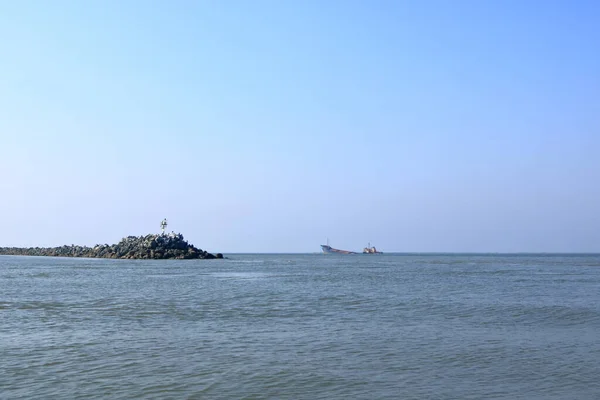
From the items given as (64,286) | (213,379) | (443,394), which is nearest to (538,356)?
(443,394)

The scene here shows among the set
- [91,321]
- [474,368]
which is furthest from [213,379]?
[91,321]

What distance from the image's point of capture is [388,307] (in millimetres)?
25688

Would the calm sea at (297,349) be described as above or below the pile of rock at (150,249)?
below

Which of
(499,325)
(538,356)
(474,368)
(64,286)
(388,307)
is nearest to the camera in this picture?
(474,368)

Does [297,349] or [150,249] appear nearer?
[297,349]

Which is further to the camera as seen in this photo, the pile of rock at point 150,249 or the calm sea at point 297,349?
the pile of rock at point 150,249

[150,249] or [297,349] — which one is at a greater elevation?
[150,249]

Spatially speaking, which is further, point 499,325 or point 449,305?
point 449,305

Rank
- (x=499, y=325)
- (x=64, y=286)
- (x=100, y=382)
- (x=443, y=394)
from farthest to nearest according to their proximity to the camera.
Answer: (x=64, y=286) < (x=499, y=325) < (x=100, y=382) < (x=443, y=394)

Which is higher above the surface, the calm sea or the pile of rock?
the pile of rock

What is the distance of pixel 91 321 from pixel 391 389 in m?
12.7

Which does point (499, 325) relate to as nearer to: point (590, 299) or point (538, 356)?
point (538, 356)

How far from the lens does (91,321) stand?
20.5m

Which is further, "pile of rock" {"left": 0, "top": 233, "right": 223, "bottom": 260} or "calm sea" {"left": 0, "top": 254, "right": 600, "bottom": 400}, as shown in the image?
"pile of rock" {"left": 0, "top": 233, "right": 223, "bottom": 260}
